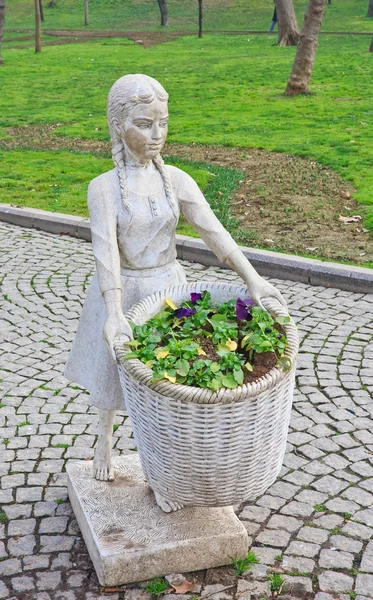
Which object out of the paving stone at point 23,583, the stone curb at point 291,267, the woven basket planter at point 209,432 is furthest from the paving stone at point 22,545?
the stone curb at point 291,267

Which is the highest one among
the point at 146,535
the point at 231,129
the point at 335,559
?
the point at 146,535

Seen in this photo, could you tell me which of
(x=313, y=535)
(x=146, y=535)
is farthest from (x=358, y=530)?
(x=146, y=535)

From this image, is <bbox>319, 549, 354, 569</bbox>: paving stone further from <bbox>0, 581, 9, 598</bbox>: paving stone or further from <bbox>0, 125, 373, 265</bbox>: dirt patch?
<bbox>0, 125, 373, 265</bbox>: dirt patch

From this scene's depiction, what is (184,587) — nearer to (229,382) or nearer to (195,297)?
(229,382)

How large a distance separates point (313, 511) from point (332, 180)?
23.0ft

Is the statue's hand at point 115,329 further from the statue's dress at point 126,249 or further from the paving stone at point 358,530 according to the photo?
the paving stone at point 358,530

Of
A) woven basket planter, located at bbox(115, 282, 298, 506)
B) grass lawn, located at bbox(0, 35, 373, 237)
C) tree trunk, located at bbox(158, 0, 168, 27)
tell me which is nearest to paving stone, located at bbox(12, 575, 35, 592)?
woven basket planter, located at bbox(115, 282, 298, 506)

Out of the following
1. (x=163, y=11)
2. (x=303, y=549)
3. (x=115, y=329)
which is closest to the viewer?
(x=115, y=329)

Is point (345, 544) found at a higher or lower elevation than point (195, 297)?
lower

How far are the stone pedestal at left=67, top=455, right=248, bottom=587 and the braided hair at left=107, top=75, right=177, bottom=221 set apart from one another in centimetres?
150

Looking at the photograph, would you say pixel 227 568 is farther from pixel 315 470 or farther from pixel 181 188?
pixel 181 188

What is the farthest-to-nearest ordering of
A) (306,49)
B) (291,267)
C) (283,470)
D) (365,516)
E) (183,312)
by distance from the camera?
(306,49)
(291,267)
(283,470)
(365,516)
(183,312)

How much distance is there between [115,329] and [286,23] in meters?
24.2

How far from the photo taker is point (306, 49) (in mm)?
15672
